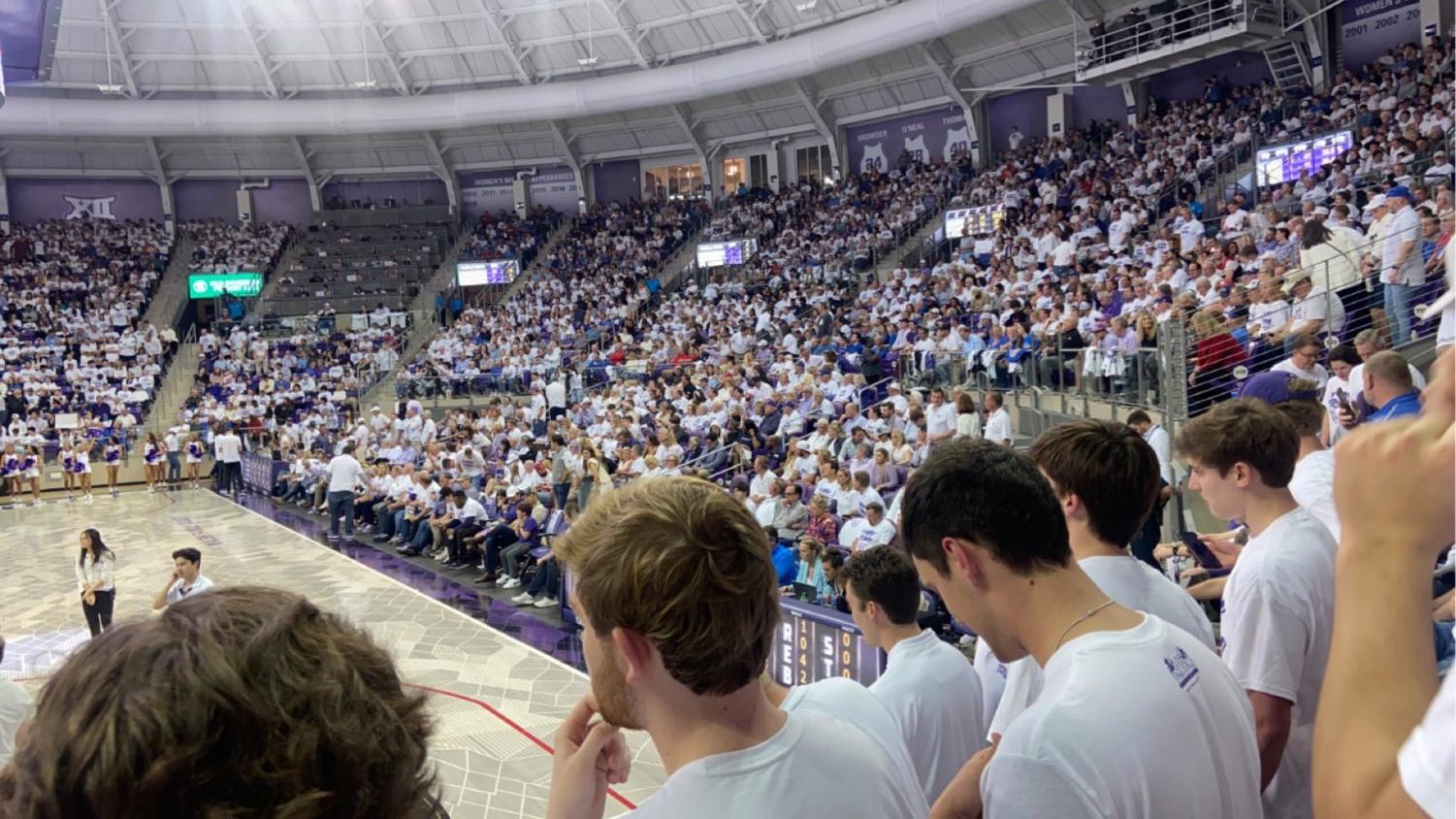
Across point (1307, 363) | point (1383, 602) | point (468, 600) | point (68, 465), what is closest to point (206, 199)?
point (68, 465)

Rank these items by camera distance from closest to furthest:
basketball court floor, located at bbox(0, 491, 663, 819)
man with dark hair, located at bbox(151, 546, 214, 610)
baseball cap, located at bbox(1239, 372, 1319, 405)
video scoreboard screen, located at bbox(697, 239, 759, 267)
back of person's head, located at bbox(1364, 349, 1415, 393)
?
back of person's head, located at bbox(1364, 349, 1415, 393) → baseball cap, located at bbox(1239, 372, 1319, 405) → basketball court floor, located at bbox(0, 491, 663, 819) → man with dark hair, located at bbox(151, 546, 214, 610) → video scoreboard screen, located at bbox(697, 239, 759, 267)

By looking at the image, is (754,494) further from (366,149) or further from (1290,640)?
→ (366,149)

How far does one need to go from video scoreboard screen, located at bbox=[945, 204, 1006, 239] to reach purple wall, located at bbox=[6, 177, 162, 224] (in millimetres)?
28534

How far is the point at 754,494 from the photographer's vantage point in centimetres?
1138

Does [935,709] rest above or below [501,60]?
below

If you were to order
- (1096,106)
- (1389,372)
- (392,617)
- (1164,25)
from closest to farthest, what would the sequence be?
(1389,372), (392,617), (1164,25), (1096,106)

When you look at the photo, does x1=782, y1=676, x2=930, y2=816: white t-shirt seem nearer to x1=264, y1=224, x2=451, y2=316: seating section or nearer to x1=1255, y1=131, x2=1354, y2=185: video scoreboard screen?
x1=1255, y1=131, x2=1354, y2=185: video scoreboard screen

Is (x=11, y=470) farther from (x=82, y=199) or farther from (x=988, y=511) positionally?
(x=988, y=511)

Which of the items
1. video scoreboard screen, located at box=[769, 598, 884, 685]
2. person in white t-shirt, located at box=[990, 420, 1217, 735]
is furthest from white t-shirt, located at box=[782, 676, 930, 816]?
video scoreboard screen, located at box=[769, 598, 884, 685]

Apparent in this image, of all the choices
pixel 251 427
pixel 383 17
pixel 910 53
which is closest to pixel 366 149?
pixel 383 17

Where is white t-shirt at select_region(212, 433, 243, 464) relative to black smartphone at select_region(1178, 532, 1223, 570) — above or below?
below

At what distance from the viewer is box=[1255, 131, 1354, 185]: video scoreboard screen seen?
16.8m

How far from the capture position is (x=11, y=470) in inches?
848

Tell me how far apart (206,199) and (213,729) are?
41.7 meters
